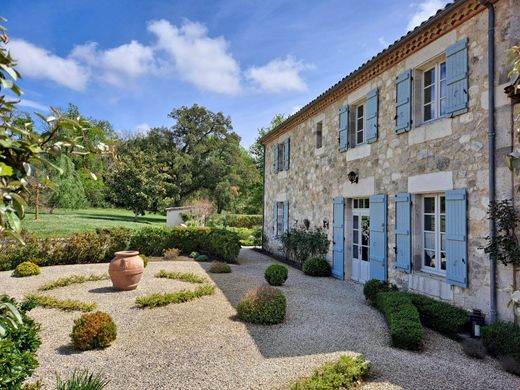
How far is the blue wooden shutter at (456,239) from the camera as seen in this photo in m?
5.64

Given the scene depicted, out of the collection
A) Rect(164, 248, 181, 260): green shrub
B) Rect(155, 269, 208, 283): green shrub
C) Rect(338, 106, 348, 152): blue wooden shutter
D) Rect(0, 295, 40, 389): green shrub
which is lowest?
Rect(155, 269, 208, 283): green shrub

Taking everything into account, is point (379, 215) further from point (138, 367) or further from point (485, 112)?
point (138, 367)

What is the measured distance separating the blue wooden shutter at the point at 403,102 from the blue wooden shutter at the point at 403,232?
4.75ft

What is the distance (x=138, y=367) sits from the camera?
4336 mm

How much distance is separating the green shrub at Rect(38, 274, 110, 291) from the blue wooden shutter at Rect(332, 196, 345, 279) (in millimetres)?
6379

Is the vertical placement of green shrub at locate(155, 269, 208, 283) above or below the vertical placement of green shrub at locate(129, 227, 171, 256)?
below

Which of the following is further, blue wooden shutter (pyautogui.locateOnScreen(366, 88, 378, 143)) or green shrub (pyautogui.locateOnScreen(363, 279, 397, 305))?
blue wooden shutter (pyautogui.locateOnScreen(366, 88, 378, 143))

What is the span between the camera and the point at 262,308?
596cm

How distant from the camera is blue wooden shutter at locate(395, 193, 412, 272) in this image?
6875mm

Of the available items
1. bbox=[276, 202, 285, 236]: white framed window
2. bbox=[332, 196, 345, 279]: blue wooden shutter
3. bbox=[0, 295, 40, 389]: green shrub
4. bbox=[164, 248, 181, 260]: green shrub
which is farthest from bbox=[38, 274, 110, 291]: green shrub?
bbox=[276, 202, 285, 236]: white framed window

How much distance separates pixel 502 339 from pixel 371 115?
534cm

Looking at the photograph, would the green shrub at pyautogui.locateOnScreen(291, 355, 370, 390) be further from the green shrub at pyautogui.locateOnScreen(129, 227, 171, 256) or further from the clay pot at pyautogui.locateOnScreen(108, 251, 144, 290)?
the green shrub at pyautogui.locateOnScreen(129, 227, 171, 256)

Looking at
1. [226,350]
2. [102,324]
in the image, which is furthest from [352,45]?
[102,324]

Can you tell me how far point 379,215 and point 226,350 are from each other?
472 cm
